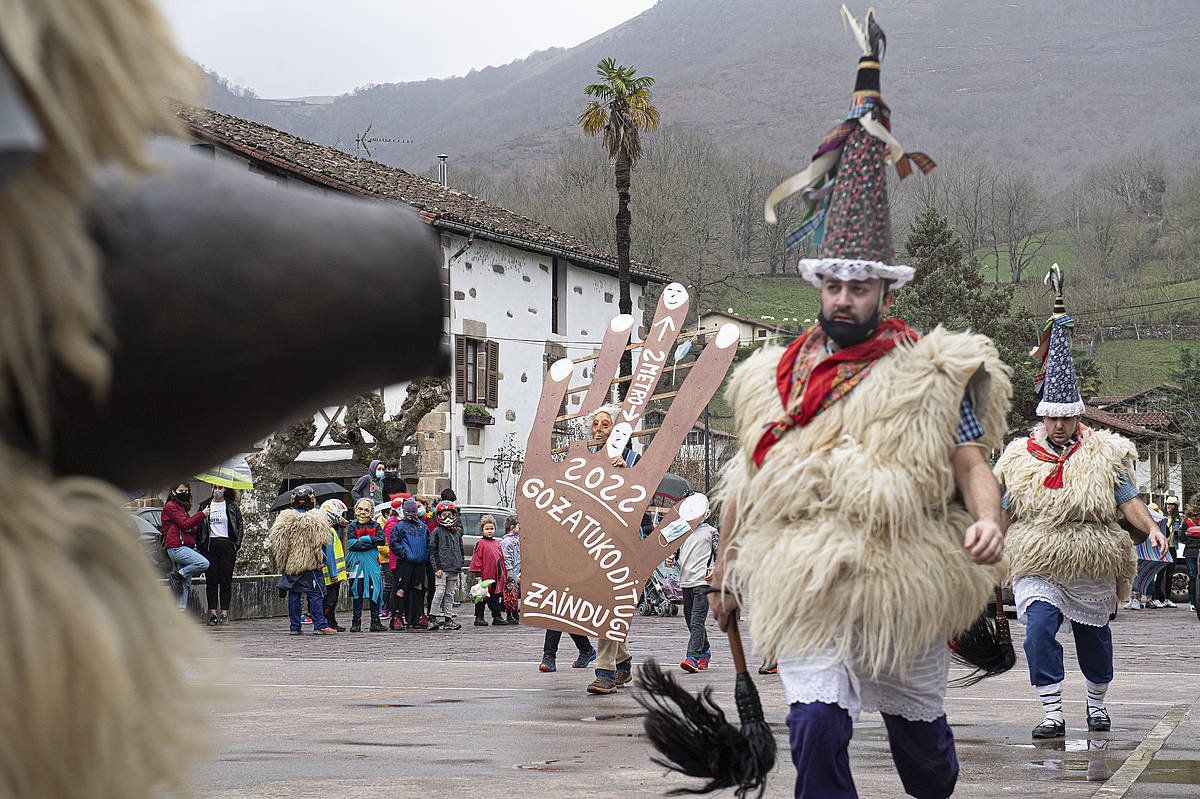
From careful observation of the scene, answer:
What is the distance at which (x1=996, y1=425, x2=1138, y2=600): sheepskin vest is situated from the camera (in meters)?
8.71

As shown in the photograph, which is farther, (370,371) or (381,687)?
(381,687)

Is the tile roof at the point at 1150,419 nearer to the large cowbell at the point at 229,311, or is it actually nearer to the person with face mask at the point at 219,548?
the person with face mask at the point at 219,548

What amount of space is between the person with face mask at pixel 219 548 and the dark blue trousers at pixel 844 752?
56.7 feet

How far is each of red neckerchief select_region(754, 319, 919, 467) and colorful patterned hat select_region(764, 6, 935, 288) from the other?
8.1 inches

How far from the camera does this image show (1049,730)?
8.28m

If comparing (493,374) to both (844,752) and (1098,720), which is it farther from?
(844,752)

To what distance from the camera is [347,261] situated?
117 cm

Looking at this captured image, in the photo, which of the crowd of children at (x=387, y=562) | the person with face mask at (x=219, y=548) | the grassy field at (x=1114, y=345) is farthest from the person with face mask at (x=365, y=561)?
the grassy field at (x=1114, y=345)

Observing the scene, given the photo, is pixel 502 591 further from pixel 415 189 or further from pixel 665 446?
pixel 415 189

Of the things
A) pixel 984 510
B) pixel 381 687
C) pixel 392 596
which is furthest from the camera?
pixel 392 596

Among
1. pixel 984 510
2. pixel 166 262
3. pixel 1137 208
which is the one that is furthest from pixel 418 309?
pixel 1137 208

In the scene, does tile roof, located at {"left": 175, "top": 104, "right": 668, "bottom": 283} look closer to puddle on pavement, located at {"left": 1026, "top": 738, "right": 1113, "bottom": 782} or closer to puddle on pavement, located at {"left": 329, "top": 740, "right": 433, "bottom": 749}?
puddle on pavement, located at {"left": 329, "top": 740, "right": 433, "bottom": 749}

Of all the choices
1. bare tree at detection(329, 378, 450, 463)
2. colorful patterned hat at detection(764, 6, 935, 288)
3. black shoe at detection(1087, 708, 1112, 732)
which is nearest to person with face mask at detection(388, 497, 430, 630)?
bare tree at detection(329, 378, 450, 463)

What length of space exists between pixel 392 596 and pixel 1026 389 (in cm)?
3774
